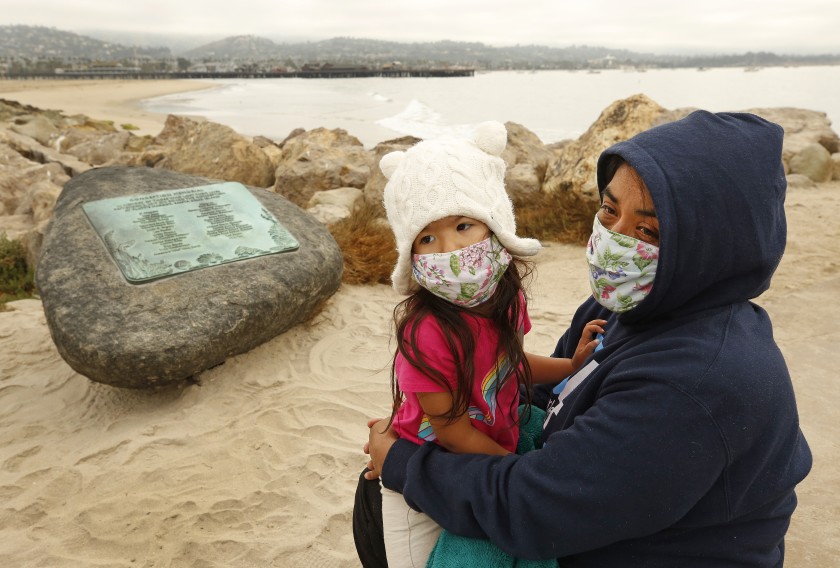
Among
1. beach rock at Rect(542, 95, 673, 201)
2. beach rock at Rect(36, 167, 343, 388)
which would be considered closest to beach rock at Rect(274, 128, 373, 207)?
beach rock at Rect(542, 95, 673, 201)

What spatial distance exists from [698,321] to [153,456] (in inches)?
123

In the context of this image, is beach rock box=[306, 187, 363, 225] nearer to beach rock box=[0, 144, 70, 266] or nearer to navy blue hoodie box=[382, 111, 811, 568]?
beach rock box=[0, 144, 70, 266]

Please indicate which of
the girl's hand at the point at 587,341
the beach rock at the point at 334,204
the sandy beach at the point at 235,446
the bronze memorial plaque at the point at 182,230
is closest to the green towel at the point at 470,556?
the girl's hand at the point at 587,341

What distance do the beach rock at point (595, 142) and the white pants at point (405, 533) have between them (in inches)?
237

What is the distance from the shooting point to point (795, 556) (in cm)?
254

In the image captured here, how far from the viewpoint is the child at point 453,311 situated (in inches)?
67.6

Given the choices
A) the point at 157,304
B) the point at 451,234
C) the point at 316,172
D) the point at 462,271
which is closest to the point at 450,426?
the point at 462,271

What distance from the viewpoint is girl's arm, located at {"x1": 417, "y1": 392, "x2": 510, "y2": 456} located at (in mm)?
1697

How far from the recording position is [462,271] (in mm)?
1796

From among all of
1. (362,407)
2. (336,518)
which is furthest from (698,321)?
(362,407)

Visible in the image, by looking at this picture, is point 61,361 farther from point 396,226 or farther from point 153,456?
point 396,226

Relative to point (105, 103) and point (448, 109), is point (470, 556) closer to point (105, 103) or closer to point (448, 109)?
point (448, 109)

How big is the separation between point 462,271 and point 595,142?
20.6 feet

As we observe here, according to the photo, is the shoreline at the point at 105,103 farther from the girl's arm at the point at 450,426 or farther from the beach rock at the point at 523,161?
the girl's arm at the point at 450,426
